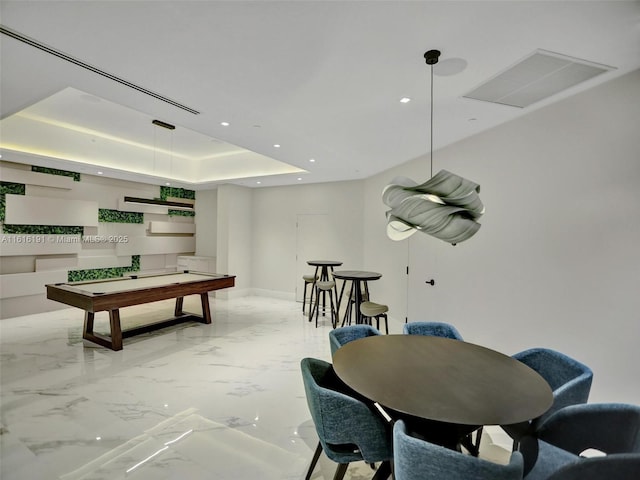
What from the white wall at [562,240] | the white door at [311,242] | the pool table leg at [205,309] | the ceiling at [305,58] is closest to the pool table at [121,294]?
the pool table leg at [205,309]

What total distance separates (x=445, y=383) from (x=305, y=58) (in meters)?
2.23

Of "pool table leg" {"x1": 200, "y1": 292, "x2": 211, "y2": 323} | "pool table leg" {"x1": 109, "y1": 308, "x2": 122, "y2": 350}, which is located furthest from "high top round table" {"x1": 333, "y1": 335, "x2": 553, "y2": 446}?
"pool table leg" {"x1": 200, "y1": 292, "x2": 211, "y2": 323}

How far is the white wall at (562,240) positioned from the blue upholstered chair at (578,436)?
91 centimetres

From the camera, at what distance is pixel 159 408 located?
2.83 m

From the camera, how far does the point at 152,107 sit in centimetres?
300

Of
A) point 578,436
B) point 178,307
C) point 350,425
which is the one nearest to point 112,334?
point 178,307

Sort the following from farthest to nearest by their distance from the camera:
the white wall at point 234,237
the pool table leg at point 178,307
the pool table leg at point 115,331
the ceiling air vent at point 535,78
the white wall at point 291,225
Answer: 1. the white wall at point 234,237
2. the white wall at point 291,225
3. the pool table leg at point 178,307
4. the pool table leg at point 115,331
5. the ceiling air vent at point 535,78

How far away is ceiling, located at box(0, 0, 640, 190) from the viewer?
1657 mm

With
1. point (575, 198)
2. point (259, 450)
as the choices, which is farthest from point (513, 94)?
point (259, 450)

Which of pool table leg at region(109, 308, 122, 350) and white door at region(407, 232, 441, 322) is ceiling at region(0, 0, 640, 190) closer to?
white door at region(407, 232, 441, 322)

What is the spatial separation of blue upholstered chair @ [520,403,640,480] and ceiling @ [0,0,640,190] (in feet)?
6.83

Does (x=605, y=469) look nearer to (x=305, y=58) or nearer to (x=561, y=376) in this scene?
(x=561, y=376)

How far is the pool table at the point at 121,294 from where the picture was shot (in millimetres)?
3828

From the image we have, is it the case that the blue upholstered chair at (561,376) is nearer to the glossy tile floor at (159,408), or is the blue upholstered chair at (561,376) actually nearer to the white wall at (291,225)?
the glossy tile floor at (159,408)
